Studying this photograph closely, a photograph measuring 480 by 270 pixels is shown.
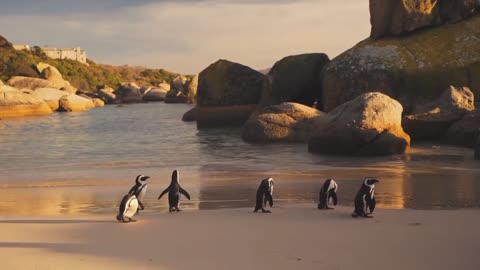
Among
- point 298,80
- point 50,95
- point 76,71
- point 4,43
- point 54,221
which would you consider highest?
point 4,43

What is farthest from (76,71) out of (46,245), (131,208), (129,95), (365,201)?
(46,245)

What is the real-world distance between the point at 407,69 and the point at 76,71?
310 feet

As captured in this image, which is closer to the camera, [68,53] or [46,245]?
[46,245]

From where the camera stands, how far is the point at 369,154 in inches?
768

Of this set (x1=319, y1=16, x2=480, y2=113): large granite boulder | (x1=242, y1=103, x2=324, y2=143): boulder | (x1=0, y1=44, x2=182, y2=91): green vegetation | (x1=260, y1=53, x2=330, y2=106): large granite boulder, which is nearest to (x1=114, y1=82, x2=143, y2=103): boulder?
(x1=0, y1=44, x2=182, y2=91): green vegetation

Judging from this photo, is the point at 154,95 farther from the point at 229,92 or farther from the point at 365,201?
the point at 365,201

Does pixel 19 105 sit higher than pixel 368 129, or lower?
higher

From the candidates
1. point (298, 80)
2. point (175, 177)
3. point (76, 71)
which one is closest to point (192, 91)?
point (76, 71)

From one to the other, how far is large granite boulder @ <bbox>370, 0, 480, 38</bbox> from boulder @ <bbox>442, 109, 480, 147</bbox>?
7.77 metres

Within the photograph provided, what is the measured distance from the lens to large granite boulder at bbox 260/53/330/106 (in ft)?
98.0

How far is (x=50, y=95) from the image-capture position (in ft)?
209

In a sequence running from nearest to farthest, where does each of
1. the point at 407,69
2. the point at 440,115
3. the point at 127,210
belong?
the point at 127,210
the point at 440,115
the point at 407,69

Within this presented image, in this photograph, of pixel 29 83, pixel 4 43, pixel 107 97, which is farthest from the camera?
pixel 4 43

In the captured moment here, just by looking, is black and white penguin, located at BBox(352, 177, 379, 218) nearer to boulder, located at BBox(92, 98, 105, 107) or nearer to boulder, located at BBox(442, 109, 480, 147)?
boulder, located at BBox(442, 109, 480, 147)
